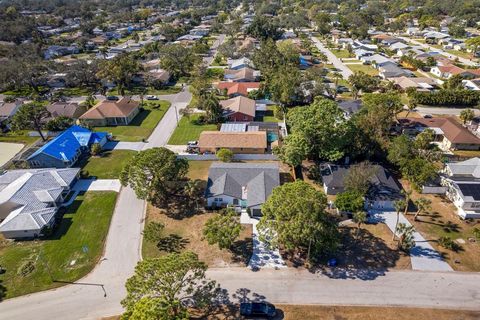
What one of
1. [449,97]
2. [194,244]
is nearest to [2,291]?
[194,244]

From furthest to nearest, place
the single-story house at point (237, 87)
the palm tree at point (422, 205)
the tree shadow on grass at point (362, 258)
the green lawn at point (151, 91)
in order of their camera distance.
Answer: the green lawn at point (151, 91) < the single-story house at point (237, 87) < the palm tree at point (422, 205) < the tree shadow on grass at point (362, 258)

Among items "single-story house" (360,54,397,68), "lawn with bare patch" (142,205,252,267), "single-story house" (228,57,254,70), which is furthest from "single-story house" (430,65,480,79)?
"lawn with bare patch" (142,205,252,267)

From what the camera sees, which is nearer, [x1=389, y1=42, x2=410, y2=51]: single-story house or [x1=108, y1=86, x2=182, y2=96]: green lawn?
[x1=108, y1=86, x2=182, y2=96]: green lawn

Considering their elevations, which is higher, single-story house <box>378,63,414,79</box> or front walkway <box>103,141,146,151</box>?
front walkway <box>103,141,146,151</box>

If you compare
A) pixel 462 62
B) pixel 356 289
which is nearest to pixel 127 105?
pixel 356 289

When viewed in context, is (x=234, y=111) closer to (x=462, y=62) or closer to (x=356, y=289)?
(x=356, y=289)

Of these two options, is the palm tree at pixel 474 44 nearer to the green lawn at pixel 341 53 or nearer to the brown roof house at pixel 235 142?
the green lawn at pixel 341 53

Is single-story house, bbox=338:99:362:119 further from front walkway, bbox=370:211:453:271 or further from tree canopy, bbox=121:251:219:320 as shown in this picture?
tree canopy, bbox=121:251:219:320

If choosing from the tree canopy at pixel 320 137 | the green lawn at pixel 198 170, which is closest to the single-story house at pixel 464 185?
the tree canopy at pixel 320 137
